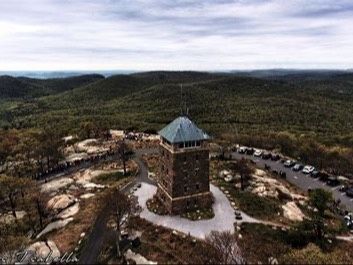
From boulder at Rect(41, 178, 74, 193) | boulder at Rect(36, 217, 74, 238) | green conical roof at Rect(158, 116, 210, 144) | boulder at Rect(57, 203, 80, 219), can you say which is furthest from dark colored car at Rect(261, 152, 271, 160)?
boulder at Rect(36, 217, 74, 238)

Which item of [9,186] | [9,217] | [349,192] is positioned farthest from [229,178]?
[9,217]

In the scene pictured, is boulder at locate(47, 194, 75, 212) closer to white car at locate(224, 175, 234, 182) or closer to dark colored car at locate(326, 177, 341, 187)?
white car at locate(224, 175, 234, 182)

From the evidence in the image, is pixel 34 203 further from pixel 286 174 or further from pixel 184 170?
pixel 286 174

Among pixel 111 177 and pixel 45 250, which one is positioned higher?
pixel 111 177

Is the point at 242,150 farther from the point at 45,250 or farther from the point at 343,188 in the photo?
the point at 45,250

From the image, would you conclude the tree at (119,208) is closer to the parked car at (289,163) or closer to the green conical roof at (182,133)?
the green conical roof at (182,133)

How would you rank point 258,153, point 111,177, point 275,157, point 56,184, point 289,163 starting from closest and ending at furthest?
point 56,184, point 111,177, point 289,163, point 275,157, point 258,153
